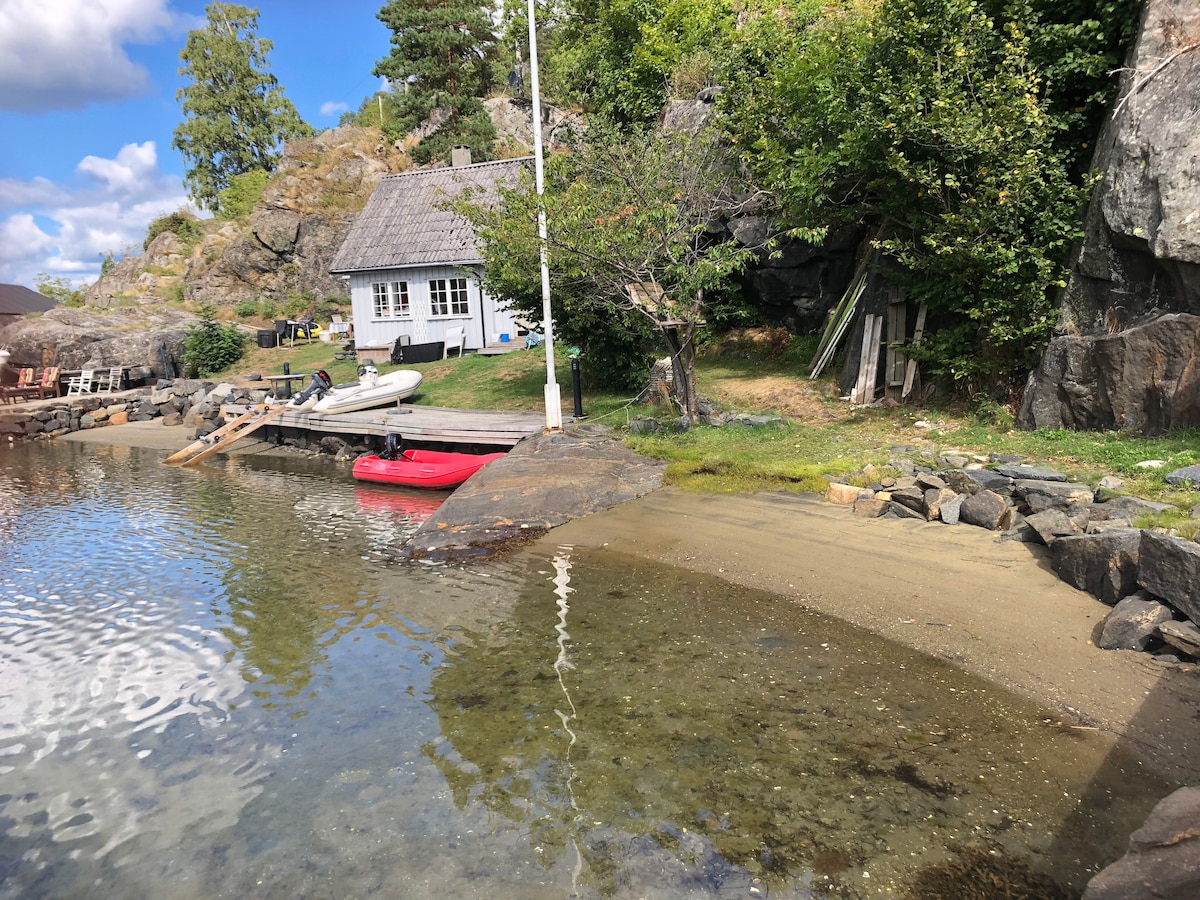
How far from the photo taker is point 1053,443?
9398 mm

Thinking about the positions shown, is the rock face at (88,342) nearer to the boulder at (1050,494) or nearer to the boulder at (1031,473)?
the boulder at (1031,473)

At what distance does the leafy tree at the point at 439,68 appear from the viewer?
116 feet

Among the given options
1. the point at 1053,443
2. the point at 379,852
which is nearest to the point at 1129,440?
the point at 1053,443

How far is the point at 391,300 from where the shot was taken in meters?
25.6

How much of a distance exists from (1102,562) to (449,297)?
21.5 meters

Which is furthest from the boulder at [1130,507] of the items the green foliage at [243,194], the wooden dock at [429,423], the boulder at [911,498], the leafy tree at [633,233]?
the green foliage at [243,194]

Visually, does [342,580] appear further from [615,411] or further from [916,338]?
[916,338]

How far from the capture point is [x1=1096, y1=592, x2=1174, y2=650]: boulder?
5.28m

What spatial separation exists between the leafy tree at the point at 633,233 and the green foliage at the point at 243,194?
103 ft

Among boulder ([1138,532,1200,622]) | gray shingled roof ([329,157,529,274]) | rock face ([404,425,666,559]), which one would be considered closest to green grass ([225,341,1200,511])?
rock face ([404,425,666,559])

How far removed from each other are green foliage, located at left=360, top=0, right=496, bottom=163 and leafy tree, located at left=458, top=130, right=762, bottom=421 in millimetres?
23881

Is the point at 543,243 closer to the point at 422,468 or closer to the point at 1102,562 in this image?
the point at 422,468

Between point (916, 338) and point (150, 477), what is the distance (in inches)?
573

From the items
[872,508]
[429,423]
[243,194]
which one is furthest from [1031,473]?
[243,194]
